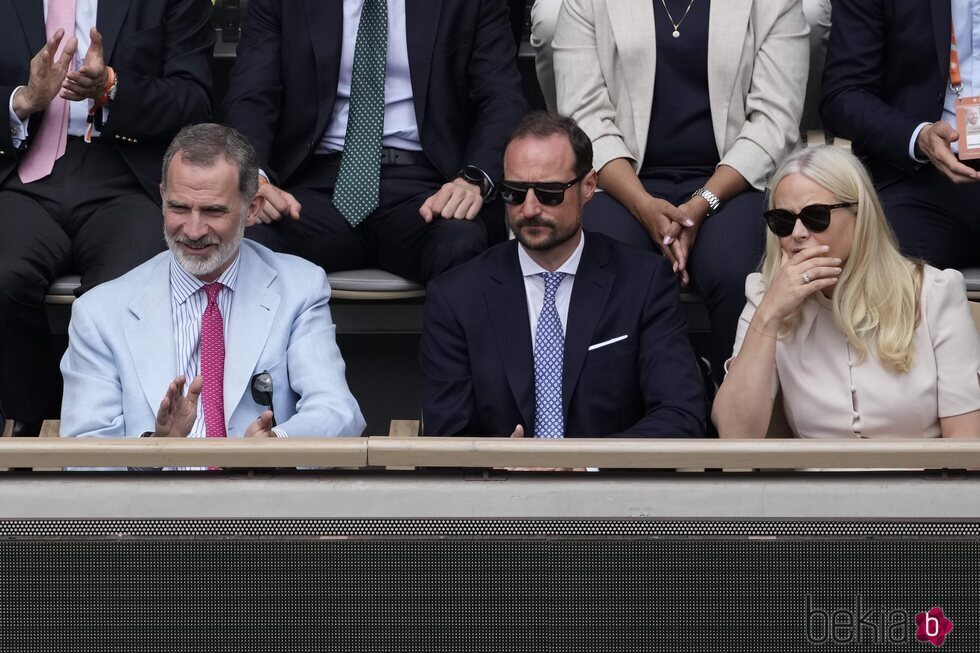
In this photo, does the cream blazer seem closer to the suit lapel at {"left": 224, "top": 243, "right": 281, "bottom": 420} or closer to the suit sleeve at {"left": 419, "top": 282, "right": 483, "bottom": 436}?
the suit sleeve at {"left": 419, "top": 282, "right": 483, "bottom": 436}

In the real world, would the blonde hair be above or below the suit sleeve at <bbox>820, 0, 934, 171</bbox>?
below

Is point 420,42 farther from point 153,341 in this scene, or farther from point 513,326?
point 153,341

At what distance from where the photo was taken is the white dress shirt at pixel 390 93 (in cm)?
393

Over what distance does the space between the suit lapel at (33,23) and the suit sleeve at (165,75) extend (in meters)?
0.20

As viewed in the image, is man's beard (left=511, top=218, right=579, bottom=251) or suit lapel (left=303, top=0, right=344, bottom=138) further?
suit lapel (left=303, top=0, right=344, bottom=138)

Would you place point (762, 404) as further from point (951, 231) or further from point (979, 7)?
point (979, 7)

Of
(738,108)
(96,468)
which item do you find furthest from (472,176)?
(96,468)

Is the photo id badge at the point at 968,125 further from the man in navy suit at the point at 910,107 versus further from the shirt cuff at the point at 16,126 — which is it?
the shirt cuff at the point at 16,126

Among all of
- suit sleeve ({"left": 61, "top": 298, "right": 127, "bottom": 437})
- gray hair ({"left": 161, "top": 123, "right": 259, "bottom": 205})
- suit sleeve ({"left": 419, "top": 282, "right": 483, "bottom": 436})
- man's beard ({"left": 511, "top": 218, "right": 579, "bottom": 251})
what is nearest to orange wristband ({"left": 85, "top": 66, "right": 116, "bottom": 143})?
gray hair ({"left": 161, "top": 123, "right": 259, "bottom": 205})

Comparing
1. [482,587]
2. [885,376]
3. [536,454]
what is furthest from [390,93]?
[482,587]

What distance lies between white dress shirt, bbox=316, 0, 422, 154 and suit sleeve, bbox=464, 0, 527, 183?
178 millimetres

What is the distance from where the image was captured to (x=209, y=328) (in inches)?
124

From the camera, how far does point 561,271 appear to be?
3.28m

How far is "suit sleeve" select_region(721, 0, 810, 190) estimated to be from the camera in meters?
3.77
